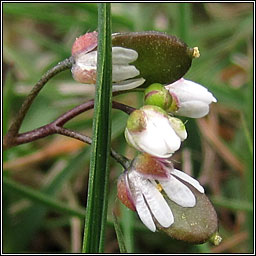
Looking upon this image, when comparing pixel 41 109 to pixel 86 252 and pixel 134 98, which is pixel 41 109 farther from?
pixel 86 252

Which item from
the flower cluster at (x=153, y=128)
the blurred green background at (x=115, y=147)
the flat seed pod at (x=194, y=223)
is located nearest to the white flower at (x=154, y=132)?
the flower cluster at (x=153, y=128)

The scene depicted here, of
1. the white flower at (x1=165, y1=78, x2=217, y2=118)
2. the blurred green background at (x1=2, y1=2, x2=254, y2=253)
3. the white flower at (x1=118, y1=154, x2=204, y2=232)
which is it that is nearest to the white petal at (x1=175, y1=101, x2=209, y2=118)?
the white flower at (x1=165, y1=78, x2=217, y2=118)

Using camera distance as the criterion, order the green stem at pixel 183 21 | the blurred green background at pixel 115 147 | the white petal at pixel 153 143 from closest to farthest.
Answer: the white petal at pixel 153 143, the blurred green background at pixel 115 147, the green stem at pixel 183 21

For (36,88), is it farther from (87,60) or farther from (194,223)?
(194,223)

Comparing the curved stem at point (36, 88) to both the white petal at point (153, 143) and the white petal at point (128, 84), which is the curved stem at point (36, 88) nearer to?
the white petal at point (128, 84)

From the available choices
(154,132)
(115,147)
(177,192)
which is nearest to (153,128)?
(154,132)

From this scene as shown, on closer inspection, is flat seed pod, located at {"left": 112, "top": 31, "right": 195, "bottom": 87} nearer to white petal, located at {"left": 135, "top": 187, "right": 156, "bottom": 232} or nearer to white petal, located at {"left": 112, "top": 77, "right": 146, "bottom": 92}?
white petal, located at {"left": 112, "top": 77, "right": 146, "bottom": 92}

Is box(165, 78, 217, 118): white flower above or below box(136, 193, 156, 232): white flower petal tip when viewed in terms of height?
above

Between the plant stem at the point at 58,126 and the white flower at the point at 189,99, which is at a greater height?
the white flower at the point at 189,99
